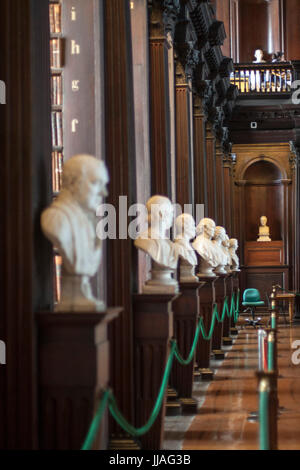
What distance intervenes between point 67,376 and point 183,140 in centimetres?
688

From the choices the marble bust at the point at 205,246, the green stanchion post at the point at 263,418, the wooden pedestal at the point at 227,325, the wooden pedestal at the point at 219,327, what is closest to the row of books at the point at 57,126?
the green stanchion post at the point at 263,418

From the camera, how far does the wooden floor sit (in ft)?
19.3

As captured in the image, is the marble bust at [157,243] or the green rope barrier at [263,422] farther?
the marble bust at [157,243]

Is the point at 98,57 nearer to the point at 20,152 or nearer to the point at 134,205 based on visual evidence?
the point at 134,205

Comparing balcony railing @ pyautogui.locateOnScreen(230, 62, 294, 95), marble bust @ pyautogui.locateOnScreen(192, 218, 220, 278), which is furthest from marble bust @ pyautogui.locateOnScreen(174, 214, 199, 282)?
balcony railing @ pyautogui.locateOnScreen(230, 62, 294, 95)

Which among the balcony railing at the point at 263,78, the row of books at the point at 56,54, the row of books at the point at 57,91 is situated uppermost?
the balcony railing at the point at 263,78

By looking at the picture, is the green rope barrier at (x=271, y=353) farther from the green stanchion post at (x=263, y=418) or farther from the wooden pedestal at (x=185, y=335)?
the green stanchion post at (x=263, y=418)

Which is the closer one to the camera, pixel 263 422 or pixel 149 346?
pixel 263 422

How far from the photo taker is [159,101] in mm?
7863

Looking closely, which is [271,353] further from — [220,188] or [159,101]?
[220,188]

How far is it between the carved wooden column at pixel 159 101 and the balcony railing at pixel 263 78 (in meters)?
11.5

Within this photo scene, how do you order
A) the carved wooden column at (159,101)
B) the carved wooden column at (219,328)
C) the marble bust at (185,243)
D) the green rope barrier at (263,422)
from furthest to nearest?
the carved wooden column at (219,328) < the carved wooden column at (159,101) < the marble bust at (185,243) < the green rope barrier at (263,422)

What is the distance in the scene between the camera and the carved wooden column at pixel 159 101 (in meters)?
7.70

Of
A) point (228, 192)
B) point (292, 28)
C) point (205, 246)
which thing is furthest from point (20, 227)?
point (292, 28)
